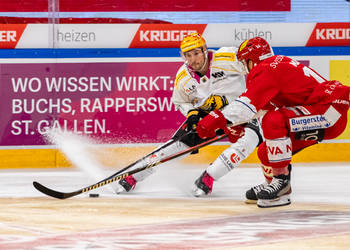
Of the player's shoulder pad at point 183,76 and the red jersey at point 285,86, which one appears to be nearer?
the red jersey at point 285,86

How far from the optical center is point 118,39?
7.34m

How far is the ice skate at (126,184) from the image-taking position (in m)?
5.43

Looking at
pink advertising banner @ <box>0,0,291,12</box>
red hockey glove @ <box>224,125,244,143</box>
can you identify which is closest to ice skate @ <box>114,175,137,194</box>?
red hockey glove @ <box>224,125,244,143</box>

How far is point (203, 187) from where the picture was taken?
17.4 feet

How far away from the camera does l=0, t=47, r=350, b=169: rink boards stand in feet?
23.1

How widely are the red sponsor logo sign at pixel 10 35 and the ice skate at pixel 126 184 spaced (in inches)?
84.3

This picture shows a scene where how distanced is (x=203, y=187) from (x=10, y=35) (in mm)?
2611

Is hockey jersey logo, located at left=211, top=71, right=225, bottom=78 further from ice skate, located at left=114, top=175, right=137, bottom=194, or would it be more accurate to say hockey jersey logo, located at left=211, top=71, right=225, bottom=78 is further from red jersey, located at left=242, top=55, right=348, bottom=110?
ice skate, located at left=114, top=175, right=137, bottom=194

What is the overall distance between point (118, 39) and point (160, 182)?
1.81m

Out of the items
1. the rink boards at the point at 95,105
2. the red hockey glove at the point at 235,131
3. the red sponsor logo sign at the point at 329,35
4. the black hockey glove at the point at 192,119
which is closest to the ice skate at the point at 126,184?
the black hockey glove at the point at 192,119

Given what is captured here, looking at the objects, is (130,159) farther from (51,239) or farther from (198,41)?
(51,239)

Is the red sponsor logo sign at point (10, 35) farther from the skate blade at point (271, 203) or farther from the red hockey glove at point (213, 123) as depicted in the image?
the skate blade at point (271, 203)

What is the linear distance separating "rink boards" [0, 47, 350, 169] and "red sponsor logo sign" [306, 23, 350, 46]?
2.69 ft

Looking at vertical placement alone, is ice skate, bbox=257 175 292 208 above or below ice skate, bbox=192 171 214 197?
above
